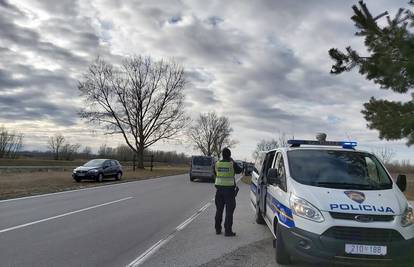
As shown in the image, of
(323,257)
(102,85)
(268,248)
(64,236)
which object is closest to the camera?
(323,257)

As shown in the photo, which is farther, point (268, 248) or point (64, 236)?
point (64, 236)

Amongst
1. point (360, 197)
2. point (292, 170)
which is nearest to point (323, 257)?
point (360, 197)

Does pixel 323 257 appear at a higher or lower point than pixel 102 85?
lower

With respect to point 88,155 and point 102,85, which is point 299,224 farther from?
point 88,155

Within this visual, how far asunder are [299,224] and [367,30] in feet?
34.4

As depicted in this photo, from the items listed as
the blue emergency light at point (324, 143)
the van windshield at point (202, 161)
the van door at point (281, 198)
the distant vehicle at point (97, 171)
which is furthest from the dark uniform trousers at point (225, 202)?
the van windshield at point (202, 161)

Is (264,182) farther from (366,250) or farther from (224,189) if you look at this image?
(366,250)

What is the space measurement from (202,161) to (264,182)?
2291 centimetres

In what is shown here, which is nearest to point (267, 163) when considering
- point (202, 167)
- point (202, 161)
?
point (202, 167)

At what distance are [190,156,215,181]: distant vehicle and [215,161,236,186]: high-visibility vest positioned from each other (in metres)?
22.2

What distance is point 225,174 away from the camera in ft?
30.7

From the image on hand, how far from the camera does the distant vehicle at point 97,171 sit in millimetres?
27891

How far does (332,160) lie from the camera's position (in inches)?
292

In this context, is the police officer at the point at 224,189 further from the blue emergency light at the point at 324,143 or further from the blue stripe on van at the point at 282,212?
the blue emergency light at the point at 324,143
